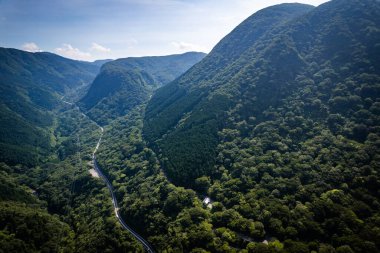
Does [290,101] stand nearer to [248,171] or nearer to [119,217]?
[248,171]

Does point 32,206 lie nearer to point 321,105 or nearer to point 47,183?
point 47,183

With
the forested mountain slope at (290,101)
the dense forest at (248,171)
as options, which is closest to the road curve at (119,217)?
the dense forest at (248,171)

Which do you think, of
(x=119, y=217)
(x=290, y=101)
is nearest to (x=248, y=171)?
(x=119, y=217)

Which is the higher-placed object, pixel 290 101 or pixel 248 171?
pixel 290 101

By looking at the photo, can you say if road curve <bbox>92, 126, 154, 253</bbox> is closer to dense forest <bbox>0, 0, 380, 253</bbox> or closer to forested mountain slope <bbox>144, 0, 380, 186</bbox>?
dense forest <bbox>0, 0, 380, 253</bbox>

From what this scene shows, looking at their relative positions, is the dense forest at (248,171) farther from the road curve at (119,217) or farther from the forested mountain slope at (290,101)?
the road curve at (119,217)

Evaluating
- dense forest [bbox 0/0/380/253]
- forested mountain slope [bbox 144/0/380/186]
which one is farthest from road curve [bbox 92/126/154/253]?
forested mountain slope [bbox 144/0/380/186]
